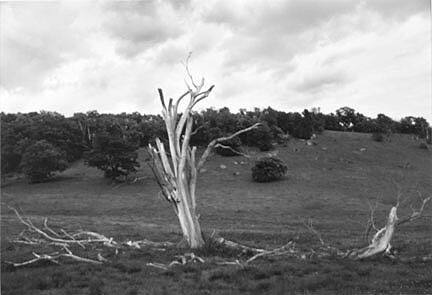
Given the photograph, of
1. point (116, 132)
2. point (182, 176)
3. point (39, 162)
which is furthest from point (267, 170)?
point (182, 176)

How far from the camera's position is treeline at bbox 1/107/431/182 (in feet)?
220

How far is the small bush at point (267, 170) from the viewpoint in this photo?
66.3 meters

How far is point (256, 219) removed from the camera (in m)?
37.9

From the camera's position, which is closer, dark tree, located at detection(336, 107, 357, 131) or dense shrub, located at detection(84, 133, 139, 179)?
dense shrub, located at detection(84, 133, 139, 179)

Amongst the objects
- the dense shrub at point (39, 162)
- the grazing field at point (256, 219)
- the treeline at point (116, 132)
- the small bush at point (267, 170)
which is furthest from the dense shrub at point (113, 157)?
the small bush at point (267, 170)

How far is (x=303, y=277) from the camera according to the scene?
11938 millimetres

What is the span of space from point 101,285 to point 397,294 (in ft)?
22.8

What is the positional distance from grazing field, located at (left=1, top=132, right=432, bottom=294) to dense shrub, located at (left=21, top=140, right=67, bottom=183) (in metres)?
2.16

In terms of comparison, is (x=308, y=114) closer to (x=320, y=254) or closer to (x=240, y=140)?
(x=240, y=140)

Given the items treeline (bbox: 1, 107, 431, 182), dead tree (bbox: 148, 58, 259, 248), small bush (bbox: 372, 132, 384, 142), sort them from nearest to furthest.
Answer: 1. dead tree (bbox: 148, 58, 259, 248)
2. treeline (bbox: 1, 107, 431, 182)
3. small bush (bbox: 372, 132, 384, 142)

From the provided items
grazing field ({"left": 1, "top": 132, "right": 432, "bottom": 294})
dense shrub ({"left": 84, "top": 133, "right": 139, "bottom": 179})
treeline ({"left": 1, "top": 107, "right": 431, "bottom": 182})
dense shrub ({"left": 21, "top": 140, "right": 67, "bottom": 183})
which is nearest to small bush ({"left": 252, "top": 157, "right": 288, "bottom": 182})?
grazing field ({"left": 1, "top": 132, "right": 432, "bottom": 294})

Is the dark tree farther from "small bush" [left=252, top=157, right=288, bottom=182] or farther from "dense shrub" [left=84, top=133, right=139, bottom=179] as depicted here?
"dense shrub" [left=84, top=133, right=139, bottom=179]

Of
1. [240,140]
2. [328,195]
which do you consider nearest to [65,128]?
[240,140]

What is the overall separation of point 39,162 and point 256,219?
4212 centimetres
